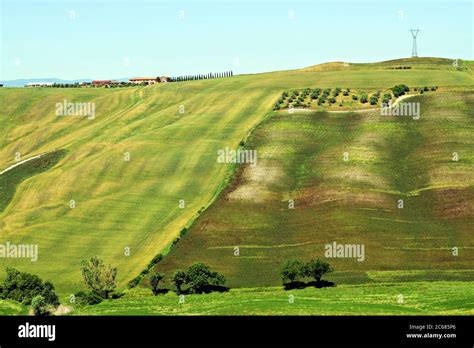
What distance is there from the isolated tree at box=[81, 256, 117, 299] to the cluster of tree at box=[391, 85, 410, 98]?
91.1 meters

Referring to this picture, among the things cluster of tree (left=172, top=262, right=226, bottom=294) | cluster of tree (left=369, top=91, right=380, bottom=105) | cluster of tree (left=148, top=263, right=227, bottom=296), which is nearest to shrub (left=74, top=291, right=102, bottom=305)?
cluster of tree (left=148, top=263, right=227, bottom=296)

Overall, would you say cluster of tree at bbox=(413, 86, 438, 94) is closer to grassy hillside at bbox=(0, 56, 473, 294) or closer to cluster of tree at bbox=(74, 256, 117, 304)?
grassy hillside at bbox=(0, 56, 473, 294)

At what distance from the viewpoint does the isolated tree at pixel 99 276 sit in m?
84.7

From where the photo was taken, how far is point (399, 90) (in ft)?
555

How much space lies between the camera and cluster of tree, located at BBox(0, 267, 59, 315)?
79.5 m

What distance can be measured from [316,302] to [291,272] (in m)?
12.5

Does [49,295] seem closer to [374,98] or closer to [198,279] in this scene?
[198,279]

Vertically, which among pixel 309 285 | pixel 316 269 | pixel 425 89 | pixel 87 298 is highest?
pixel 425 89

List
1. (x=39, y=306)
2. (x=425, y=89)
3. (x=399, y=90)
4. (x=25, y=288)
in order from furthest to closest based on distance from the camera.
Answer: (x=425, y=89) → (x=399, y=90) → (x=25, y=288) → (x=39, y=306)

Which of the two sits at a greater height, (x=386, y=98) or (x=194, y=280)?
(x=386, y=98)

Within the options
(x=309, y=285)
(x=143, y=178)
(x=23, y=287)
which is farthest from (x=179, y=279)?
(x=143, y=178)
